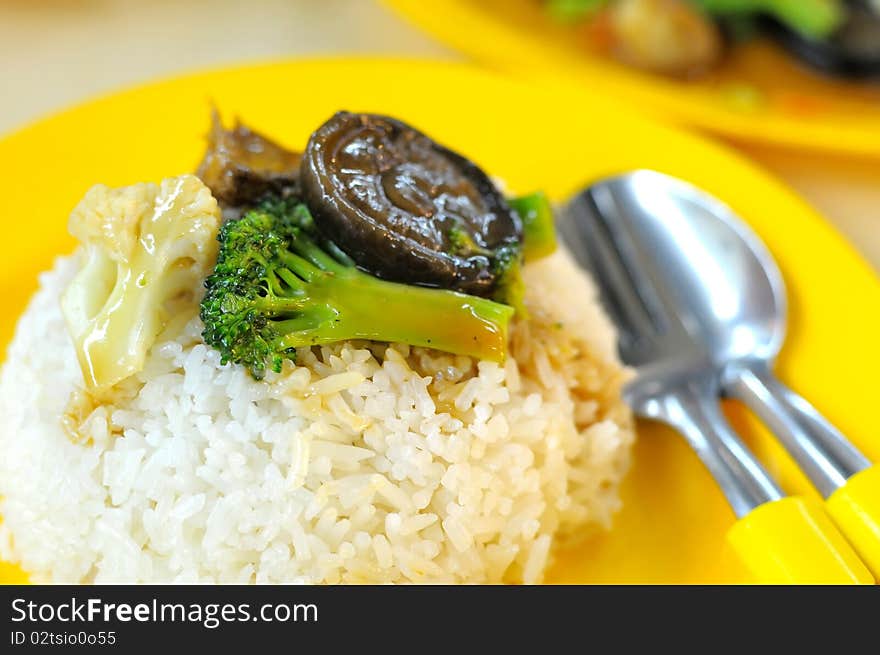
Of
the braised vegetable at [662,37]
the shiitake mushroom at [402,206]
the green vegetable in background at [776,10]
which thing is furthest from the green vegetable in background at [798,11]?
the shiitake mushroom at [402,206]

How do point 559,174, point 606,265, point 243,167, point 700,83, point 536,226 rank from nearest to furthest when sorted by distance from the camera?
1. point 243,167
2. point 536,226
3. point 606,265
4. point 559,174
5. point 700,83

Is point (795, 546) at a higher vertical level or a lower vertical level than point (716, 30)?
lower

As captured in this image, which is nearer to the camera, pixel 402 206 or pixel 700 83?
pixel 402 206

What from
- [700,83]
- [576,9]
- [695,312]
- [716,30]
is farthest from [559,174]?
[716,30]

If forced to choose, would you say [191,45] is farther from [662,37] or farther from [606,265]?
[606,265]
